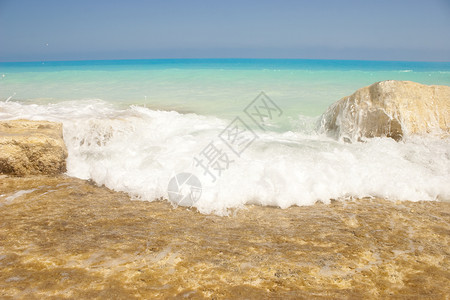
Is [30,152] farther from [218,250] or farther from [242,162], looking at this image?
[218,250]

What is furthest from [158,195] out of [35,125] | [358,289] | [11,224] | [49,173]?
[35,125]

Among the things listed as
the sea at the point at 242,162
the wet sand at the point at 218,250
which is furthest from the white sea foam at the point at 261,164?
the wet sand at the point at 218,250

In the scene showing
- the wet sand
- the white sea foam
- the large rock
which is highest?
the large rock

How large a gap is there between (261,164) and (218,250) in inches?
73.2

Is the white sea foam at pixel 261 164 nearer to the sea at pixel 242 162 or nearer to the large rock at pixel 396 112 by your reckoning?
the sea at pixel 242 162

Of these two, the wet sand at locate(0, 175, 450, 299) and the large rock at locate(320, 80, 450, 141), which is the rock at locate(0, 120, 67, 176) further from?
the large rock at locate(320, 80, 450, 141)

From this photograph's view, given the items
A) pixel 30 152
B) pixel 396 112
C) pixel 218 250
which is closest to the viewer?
pixel 218 250

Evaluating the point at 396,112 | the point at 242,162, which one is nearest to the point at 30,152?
the point at 242,162

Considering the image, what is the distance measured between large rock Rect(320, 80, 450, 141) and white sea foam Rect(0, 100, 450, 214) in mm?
251

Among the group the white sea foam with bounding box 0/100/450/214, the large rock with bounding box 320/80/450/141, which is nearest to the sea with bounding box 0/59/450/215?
the white sea foam with bounding box 0/100/450/214

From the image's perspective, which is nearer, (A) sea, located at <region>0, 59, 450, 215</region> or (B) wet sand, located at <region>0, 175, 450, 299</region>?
(B) wet sand, located at <region>0, 175, 450, 299</region>

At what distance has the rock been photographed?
12.5 ft

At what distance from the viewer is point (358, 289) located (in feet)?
6.21

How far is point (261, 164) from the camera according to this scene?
3.99m
